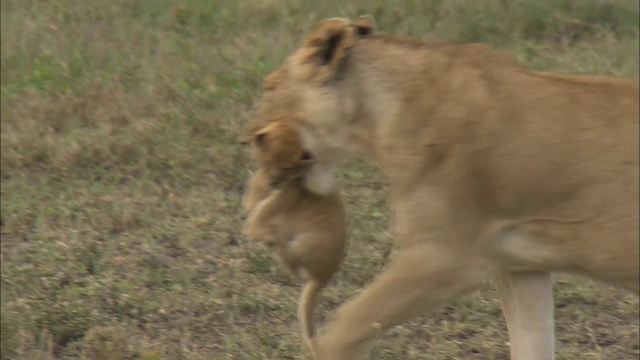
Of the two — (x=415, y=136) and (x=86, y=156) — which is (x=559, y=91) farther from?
(x=86, y=156)

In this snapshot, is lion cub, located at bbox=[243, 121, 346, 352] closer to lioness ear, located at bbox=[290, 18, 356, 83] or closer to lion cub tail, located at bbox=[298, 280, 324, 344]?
lion cub tail, located at bbox=[298, 280, 324, 344]

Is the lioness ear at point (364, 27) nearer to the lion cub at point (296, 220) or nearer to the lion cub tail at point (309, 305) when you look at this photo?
the lion cub at point (296, 220)

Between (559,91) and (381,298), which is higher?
(559,91)

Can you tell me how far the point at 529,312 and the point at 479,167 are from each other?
638 mm

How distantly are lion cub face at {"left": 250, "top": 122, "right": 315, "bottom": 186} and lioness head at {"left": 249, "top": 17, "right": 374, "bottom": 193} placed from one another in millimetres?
15

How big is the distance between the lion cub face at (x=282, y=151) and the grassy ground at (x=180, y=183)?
0.97m

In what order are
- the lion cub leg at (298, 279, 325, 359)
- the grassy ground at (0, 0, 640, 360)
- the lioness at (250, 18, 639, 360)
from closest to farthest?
the lioness at (250, 18, 639, 360), the lion cub leg at (298, 279, 325, 359), the grassy ground at (0, 0, 640, 360)

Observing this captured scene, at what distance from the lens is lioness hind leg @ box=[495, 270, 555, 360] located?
3.61 metres

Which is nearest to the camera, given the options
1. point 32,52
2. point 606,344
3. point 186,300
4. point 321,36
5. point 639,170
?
point 639,170

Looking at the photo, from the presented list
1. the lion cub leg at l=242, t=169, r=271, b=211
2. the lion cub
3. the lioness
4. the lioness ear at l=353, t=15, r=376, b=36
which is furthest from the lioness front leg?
the lioness ear at l=353, t=15, r=376, b=36

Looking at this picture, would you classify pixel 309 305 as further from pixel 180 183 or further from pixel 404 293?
pixel 180 183

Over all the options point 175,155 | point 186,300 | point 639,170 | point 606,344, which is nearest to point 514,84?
point 639,170

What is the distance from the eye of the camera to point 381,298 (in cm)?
330

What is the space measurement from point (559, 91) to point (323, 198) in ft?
2.57
